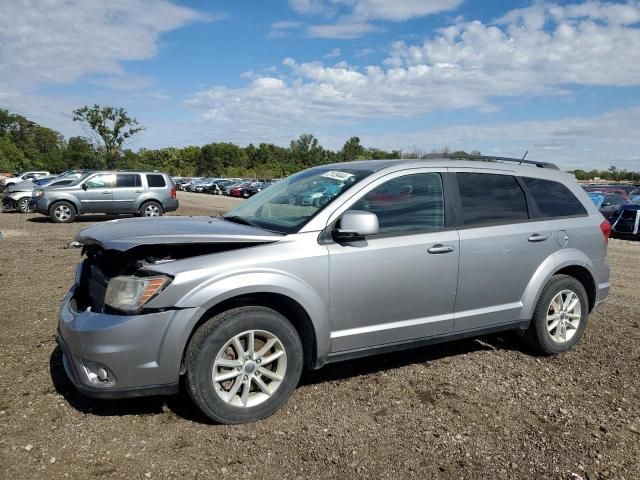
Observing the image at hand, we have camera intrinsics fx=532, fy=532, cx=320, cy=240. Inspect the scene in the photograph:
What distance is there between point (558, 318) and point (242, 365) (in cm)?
307

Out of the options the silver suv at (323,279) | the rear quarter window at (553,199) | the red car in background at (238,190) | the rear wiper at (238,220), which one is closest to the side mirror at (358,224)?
the silver suv at (323,279)

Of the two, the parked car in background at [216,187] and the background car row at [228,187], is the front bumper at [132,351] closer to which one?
the background car row at [228,187]

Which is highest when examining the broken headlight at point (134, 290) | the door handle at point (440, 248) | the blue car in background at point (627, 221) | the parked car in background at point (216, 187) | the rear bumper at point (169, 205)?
the door handle at point (440, 248)

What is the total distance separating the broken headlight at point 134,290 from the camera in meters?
3.15

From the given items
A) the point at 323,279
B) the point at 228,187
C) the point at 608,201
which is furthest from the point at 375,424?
the point at 228,187

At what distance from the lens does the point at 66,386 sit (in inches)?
157

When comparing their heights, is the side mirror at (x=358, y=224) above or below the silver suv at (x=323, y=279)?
above

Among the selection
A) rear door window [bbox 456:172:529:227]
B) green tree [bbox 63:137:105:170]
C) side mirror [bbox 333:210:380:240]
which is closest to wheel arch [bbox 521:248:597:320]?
rear door window [bbox 456:172:529:227]

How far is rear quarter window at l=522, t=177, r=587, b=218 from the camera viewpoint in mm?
4843

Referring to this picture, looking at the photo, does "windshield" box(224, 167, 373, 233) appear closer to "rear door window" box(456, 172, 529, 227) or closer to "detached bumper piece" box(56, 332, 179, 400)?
"rear door window" box(456, 172, 529, 227)

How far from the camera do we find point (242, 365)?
3.40 metres

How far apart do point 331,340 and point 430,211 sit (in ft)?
4.33

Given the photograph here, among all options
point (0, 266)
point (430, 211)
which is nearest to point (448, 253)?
point (430, 211)

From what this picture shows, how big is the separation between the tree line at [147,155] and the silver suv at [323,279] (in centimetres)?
4932
